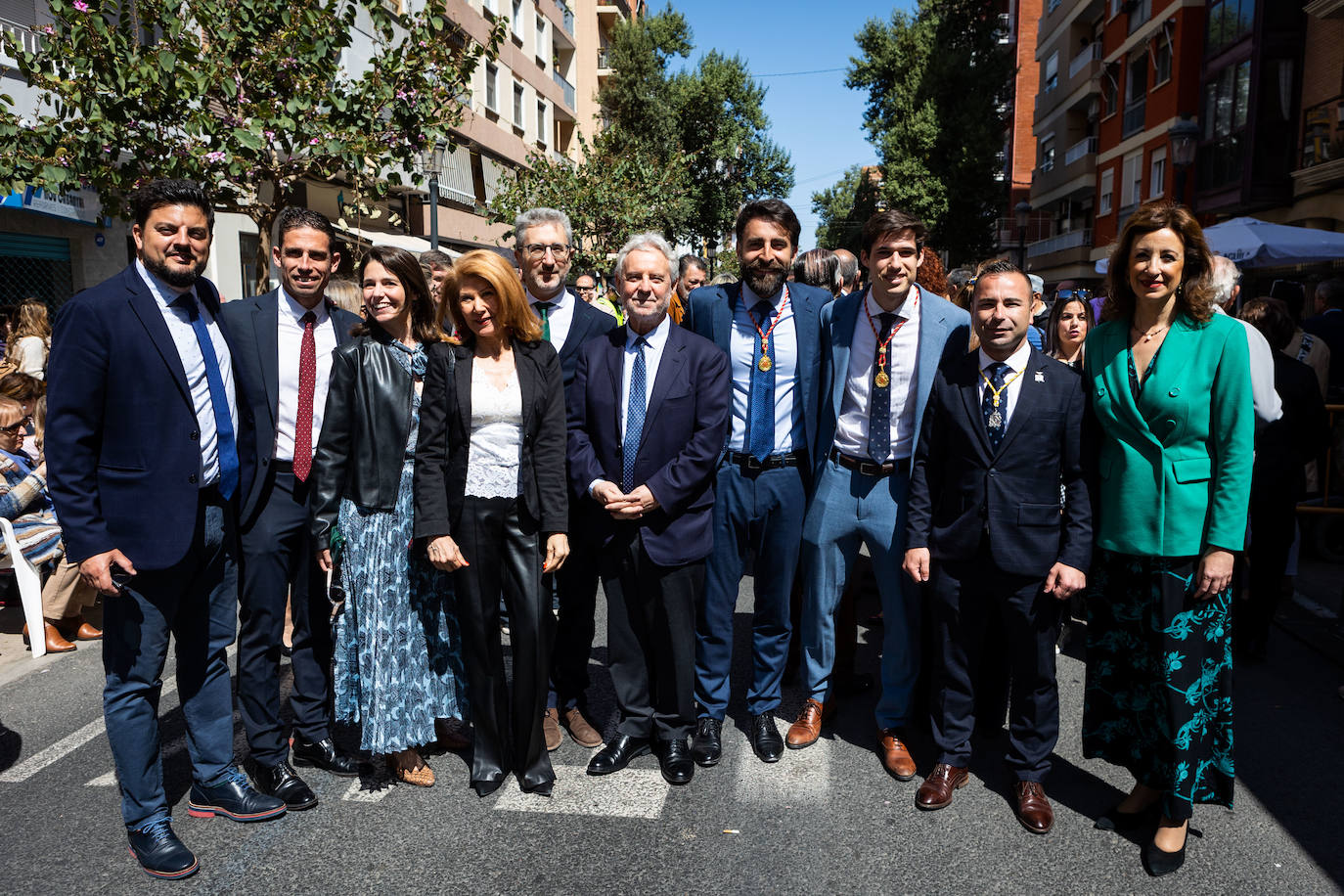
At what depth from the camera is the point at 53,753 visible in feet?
13.3

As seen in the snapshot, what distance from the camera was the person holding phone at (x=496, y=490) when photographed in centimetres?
352

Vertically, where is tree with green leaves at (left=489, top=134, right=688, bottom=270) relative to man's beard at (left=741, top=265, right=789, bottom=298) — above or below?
above

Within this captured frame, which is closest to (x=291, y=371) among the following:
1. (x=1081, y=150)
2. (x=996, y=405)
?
(x=996, y=405)

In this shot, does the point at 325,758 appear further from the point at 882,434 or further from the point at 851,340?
the point at 851,340

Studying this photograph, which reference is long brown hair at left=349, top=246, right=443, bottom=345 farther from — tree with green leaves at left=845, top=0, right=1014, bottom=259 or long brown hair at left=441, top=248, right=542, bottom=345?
tree with green leaves at left=845, top=0, right=1014, bottom=259

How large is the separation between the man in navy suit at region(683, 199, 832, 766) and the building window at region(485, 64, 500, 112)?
25243 millimetres

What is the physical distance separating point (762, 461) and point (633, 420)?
0.59m

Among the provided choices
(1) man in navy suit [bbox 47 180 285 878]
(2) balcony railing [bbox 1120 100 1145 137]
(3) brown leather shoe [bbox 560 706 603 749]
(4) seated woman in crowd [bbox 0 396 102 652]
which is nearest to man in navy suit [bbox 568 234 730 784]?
(3) brown leather shoe [bbox 560 706 603 749]

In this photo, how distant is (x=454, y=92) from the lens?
872 cm

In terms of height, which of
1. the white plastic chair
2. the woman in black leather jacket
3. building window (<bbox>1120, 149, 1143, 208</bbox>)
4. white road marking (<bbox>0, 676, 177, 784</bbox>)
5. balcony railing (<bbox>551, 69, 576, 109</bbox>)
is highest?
balcony railing (<bbox>551, 69, 576, 109</bbox>)

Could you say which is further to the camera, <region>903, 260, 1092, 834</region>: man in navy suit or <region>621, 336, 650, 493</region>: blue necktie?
<region>621, 336, 650, 493</region>: blue necktie

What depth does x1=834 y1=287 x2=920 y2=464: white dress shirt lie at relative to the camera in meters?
3.86

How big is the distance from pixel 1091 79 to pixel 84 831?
35555mm

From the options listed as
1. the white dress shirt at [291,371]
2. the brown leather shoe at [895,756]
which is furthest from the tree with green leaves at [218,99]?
the brown leather shoe at [895,756]
